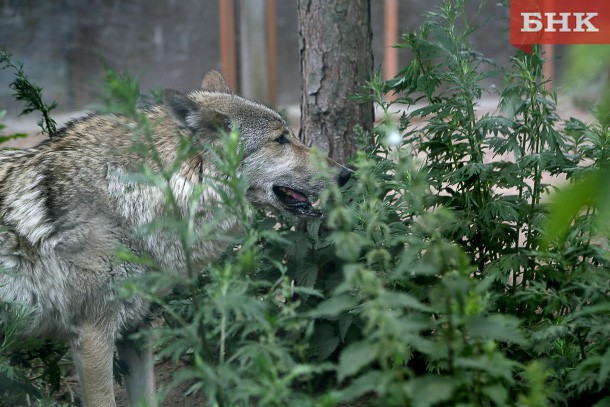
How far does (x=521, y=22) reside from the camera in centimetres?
422

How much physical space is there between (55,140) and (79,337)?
1.12 m

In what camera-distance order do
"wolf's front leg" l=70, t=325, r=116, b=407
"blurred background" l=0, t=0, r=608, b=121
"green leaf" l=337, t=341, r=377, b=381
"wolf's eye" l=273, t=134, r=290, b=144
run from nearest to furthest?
1. "green leaf" l=337, t=341, r=377, b=381
2. "wolf's front leg" l=70, t=325, r=116, b=407
3. "wolf's eye" l=273, t=134, r=290, b=144
4. "blurred background" l=0, t=0, r=608, b=121

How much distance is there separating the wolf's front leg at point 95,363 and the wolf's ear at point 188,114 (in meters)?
1.16

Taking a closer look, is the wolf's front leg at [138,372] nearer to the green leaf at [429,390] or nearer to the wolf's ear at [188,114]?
the wolf's ear at [188,114]

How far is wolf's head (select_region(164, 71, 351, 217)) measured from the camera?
4312 millimetres

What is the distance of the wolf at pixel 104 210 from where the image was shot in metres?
3.87

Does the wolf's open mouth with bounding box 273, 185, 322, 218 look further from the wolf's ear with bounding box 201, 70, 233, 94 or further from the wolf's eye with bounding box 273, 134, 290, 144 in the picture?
the wolf's ear with bounding box 201, 70, 233, 94

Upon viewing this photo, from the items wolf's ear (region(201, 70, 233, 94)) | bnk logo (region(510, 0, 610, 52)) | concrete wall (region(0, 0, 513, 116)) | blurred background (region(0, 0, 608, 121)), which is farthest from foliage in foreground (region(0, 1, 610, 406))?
concrete wall (region(0, 0, 513, 116))

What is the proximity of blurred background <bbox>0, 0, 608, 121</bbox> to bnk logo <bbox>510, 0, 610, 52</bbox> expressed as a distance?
6.48 metres

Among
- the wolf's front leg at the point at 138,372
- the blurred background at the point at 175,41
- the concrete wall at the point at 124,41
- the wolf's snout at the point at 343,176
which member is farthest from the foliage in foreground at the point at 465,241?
the concrete wall at the point at 124,41

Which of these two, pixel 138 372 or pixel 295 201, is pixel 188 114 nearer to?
pixel 295 201

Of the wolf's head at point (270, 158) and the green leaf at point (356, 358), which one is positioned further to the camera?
the wolf's head at point (270, 158)

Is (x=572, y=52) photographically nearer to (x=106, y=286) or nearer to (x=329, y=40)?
(x=106, y=286)

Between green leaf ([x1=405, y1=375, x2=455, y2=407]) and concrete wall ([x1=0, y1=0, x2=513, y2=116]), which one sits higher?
concrete wall ([x1=0, y1=0, x2=513, y2=116])
